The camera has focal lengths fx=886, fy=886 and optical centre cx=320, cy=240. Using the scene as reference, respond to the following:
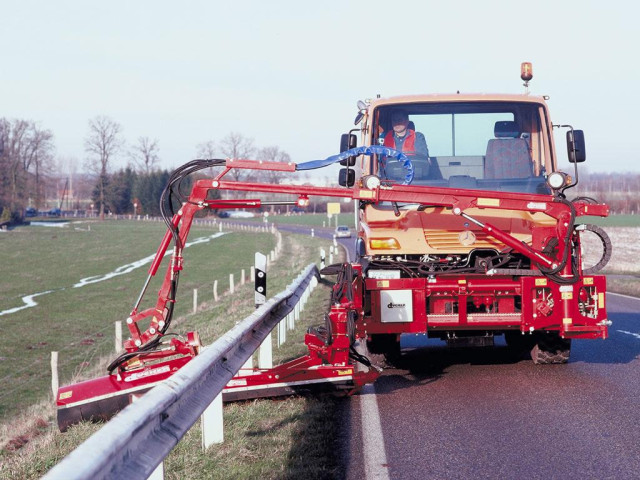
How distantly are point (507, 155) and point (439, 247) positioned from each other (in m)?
1.65

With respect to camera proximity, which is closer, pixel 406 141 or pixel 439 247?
pixel 439 247

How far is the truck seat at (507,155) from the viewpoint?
1064 centimetres

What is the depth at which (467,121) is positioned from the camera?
431 inches

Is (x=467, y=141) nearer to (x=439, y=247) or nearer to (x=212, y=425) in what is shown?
(x=439, y=247)

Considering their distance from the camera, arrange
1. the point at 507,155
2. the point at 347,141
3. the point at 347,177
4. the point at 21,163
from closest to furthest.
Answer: the point at 347,177 → the point at 347,141 → the point at 507,155 → the point at 21,163

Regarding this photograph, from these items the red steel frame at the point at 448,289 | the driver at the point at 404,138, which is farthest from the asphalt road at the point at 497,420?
the driver at the point at 404,138

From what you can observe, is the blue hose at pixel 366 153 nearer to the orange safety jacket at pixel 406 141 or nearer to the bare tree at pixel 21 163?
the orange safety jacket at pixel 406 141

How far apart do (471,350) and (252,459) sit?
6.90 metres

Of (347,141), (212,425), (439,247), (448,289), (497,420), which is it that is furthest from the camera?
(347,141)

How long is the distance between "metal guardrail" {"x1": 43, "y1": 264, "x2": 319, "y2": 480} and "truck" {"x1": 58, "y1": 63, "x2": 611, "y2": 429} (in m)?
2.30

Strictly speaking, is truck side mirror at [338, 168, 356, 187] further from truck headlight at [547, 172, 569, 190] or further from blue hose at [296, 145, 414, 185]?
truck headlight at [547, 172, 569, 190]

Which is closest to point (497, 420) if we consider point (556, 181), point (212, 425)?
point (212, 425)

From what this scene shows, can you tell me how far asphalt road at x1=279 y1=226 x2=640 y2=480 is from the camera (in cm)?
624

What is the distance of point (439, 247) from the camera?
9984mm
